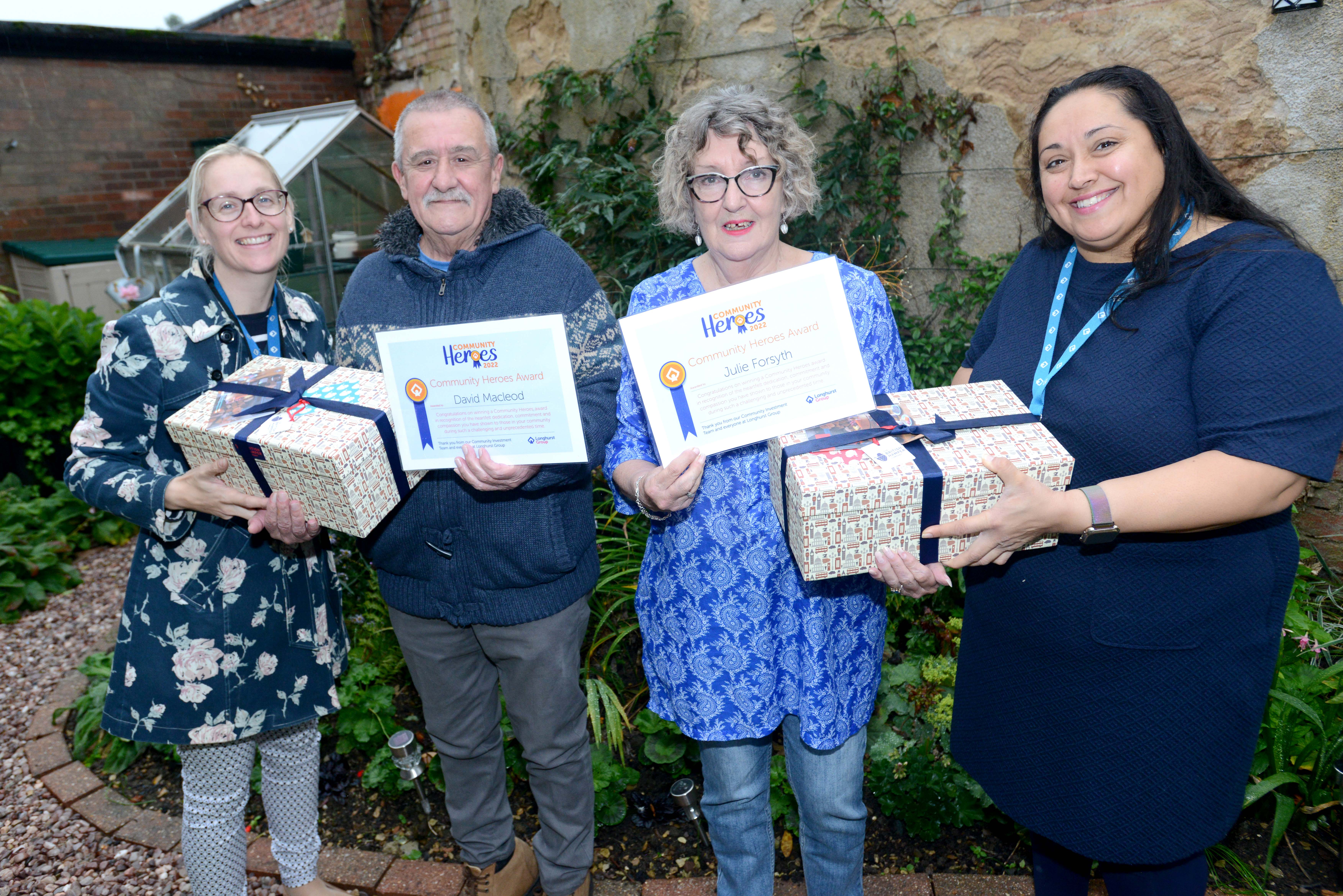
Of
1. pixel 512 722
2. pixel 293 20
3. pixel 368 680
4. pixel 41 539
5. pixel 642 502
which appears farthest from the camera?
pixel 293 20

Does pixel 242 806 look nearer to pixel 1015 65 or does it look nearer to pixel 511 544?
pixel 511 544

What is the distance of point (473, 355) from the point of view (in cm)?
171

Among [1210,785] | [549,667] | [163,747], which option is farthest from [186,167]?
[1210,785]

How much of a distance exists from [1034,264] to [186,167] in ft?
31.0

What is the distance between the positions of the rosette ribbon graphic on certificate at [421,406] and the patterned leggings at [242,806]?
1027 mm

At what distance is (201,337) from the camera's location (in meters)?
1.94

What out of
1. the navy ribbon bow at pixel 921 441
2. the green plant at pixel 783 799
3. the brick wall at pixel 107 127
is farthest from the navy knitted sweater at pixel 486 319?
the brick wall at pixel 107 127

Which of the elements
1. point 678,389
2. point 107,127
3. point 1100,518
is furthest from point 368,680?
point 107,127

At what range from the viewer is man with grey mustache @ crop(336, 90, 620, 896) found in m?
1.99

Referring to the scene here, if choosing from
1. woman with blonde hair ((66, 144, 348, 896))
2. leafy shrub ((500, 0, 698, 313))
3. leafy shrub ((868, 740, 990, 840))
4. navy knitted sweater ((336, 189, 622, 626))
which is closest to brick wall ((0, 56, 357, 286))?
leafy shrub ((500, 0, 698, 313))

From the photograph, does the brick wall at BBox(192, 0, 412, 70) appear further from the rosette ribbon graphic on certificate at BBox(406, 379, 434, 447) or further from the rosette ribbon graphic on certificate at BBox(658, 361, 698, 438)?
the rosette ribbon graphic on certificate at BBox(658, 361, 698, 438)

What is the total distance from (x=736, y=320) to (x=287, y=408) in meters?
1.03

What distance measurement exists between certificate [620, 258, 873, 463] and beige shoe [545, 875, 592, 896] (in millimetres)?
1494

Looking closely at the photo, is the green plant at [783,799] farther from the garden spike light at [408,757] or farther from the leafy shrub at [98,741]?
the leafy shrub at [98,741]
